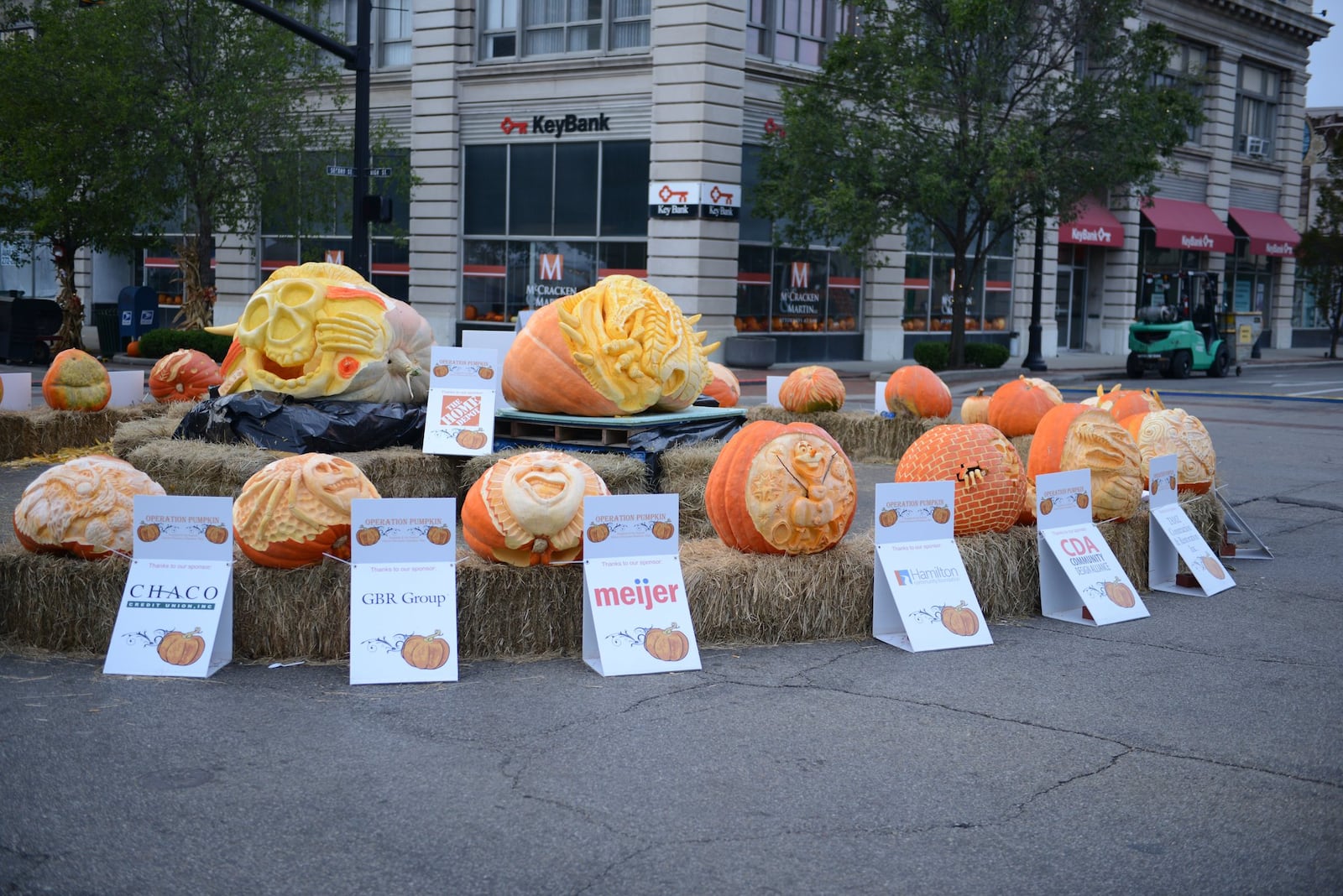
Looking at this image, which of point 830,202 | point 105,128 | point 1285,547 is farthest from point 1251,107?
point 1285,547

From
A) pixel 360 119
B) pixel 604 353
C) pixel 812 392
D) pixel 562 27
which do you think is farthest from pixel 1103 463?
pixel 562 27

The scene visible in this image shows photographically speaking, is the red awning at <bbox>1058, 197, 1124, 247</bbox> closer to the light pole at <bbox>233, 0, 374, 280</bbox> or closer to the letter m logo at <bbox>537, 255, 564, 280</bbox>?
the letter m logo at <bbox>537, 255, 564, 280</bbox>

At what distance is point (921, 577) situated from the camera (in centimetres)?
645

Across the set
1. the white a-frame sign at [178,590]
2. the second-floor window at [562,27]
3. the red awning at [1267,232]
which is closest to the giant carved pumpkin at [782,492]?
the white a-frame sign at [178,590]

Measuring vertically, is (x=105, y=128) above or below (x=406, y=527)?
above

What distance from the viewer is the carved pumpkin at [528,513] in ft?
19.4

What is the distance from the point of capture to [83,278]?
117 feet

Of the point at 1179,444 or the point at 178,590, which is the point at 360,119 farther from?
the point at 178,590

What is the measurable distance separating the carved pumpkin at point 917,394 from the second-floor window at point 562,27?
49.1 ft

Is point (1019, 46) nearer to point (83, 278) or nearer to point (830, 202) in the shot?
point (830, 202)

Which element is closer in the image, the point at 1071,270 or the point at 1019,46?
the point at 1019,46

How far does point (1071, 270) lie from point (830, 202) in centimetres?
1650

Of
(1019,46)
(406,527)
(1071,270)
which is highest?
(1019,46)

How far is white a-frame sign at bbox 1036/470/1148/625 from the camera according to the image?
691 cm
